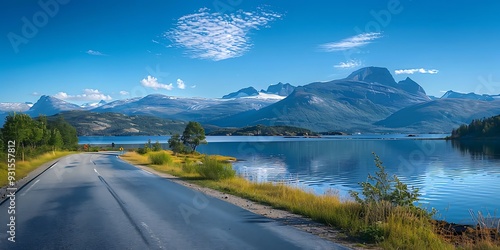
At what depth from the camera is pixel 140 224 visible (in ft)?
37.3

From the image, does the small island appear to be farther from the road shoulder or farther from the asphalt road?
the asphalt road

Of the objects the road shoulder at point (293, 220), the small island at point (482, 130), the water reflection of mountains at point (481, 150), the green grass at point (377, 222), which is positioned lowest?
the water reflection of mountains at point (481, 150)

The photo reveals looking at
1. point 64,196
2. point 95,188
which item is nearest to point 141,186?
point 95,188

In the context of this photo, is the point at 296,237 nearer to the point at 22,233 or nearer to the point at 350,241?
the point at 350,241

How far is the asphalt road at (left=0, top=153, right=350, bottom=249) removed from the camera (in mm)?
9352

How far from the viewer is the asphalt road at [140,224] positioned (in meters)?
9.35

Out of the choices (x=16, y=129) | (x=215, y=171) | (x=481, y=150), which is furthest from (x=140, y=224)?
(x=481, y=150)

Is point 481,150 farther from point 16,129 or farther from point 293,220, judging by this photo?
point 293,220

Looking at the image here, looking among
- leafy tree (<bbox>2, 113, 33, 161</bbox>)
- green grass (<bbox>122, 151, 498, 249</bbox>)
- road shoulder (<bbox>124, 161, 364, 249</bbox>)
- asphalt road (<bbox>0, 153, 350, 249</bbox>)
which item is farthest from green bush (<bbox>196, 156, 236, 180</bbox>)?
leafy tree (<bbox>2, 113, 33, 161</bbox>)

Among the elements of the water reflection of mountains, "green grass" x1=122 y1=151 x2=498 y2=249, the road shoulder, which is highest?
"green grass" x1=122 y1=151 x2=498 y2=249

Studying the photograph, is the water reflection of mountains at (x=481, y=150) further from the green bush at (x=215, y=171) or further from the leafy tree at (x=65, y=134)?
the leafy tree at (x=65, y=134)

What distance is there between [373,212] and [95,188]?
1440cm

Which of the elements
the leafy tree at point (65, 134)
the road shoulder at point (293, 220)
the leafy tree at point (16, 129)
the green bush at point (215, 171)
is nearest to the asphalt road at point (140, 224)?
the road shoulder at point (293, 220)

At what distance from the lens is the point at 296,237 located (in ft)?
33.6
